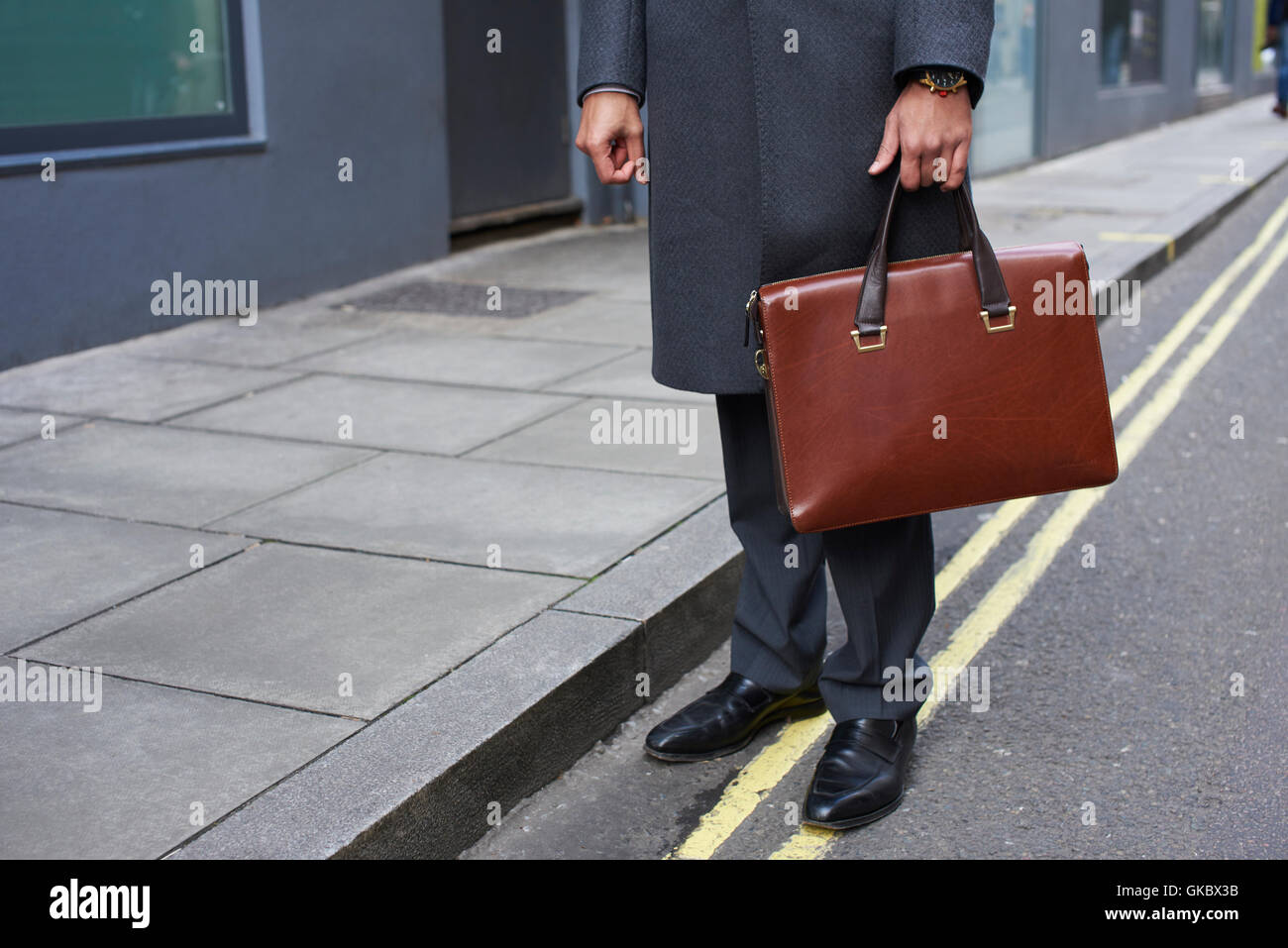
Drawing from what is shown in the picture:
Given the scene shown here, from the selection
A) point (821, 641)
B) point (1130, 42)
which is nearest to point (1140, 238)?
point (821, 641)

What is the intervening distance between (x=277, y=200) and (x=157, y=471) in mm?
3348

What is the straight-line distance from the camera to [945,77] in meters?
2.53

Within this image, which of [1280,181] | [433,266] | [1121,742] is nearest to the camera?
[1121,742]

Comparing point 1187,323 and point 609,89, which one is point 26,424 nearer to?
point 609,89

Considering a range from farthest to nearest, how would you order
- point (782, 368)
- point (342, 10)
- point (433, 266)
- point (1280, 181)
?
1. point (1280, 181)
2. point (433, 266)
3. point (342, 10)
4. point (782, 368)

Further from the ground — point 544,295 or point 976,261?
point 976,261

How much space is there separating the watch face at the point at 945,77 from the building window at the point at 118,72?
5116mm

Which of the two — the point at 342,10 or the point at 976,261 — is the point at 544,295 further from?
the point at 976,261

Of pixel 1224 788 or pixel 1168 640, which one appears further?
pixel 1168 640

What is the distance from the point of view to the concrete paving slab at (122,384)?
227 inches
